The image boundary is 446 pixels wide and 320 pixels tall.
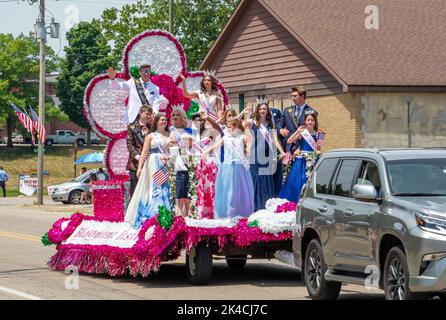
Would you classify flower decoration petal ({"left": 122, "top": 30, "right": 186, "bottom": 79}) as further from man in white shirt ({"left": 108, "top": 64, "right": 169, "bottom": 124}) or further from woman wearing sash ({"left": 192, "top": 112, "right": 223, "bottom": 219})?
woman wearing sash ({"left": 192, "top": 112, "right": 223, "bottom": 219})

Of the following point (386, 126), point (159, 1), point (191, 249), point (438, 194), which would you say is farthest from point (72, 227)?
point (159, 1)

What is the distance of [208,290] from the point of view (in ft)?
46.0

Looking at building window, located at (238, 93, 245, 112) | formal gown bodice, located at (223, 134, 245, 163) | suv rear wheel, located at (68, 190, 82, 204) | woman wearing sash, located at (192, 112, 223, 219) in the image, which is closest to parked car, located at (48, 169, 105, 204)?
suv rear wheel, located at (68, 190, 82, 204)

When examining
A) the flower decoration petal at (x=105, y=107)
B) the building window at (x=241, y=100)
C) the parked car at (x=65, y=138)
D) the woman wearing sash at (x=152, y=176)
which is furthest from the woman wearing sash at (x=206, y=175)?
the parked car at (x=65, y=138)

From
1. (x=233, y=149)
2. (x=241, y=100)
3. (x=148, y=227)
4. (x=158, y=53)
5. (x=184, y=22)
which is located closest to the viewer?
(x=148, y=227)

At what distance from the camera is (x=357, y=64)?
1400 inches

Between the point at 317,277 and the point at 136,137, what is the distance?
4.79m

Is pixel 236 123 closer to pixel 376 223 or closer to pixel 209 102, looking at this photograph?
pixel 209 102

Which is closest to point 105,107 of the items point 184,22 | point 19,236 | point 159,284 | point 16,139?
point 159,284

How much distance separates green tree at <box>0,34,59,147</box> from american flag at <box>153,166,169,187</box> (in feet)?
275

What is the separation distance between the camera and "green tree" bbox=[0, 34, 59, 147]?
99938 millimetres

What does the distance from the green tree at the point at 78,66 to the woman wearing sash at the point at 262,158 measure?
3433 inches
